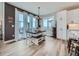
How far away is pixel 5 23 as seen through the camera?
4.57 m

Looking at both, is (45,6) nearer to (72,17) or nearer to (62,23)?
(62,23)

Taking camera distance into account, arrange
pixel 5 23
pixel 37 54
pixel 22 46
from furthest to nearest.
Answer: pixel 5 23 < pixel 22 46 < pixel 37 54

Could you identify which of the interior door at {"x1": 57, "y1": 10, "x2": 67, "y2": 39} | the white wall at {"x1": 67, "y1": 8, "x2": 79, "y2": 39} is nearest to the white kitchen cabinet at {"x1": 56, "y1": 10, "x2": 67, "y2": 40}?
the interior door at {"x1": 57, "y1": 10, "x2": 67, "y2": 39}

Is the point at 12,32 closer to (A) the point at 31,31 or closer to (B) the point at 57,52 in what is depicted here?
(A) the point at 31,31

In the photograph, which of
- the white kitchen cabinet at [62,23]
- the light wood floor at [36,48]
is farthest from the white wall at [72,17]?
the light wood floor at [36,48]

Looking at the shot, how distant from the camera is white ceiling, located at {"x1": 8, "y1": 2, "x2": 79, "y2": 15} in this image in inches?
159

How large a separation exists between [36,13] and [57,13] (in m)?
0.71

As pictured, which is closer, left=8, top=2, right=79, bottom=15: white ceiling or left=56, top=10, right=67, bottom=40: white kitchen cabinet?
left=8, top=2, right=79, bottom=15: white ceiling

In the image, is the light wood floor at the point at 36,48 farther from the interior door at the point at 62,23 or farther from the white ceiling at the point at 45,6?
the white ceiling at the point at 45,6

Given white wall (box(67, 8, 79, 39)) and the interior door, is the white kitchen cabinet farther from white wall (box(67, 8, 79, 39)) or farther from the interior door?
white wall (box(67, 8, 79, 39))

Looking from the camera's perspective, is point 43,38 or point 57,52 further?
point 43,38

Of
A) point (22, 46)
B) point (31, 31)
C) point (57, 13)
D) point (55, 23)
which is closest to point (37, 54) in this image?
point (22, 46)

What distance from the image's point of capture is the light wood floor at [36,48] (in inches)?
159

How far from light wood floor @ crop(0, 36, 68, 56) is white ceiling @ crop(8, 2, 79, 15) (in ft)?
3.12
